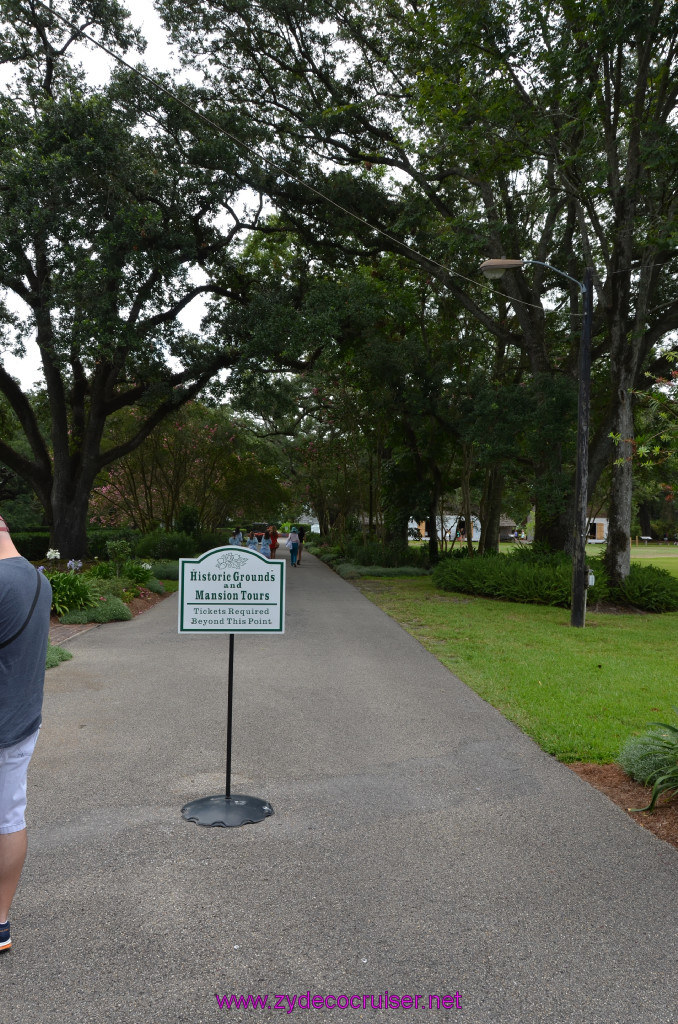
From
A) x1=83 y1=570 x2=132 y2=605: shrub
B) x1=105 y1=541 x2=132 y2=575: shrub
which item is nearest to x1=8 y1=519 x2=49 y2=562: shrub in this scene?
x1=105 y1=541 x2=132 y2=575: shrub

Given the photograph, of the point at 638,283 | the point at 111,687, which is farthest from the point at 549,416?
the point at 111,687

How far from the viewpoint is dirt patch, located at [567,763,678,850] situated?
433 centimetres

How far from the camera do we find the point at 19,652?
295 cm

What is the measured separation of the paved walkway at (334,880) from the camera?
2725mm

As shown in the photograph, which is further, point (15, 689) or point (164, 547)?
point (164, 547)

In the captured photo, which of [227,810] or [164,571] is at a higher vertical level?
[164,571]

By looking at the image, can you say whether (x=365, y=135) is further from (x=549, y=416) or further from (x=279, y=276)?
(x=549, y=416)

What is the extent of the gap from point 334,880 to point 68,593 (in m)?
11.0

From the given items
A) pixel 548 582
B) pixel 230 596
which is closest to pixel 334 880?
pixel 230 596

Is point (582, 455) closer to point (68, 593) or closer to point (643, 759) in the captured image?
point (643, 759)

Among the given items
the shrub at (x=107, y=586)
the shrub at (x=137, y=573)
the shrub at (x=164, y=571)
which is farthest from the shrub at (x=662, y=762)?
the shrub at (x=164, y=571)

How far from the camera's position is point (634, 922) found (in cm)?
323

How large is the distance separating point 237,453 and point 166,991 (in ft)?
94.2

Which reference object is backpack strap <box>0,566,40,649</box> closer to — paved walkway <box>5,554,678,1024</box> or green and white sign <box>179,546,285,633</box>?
paved walkway <box>5,554,678,1024</box>
